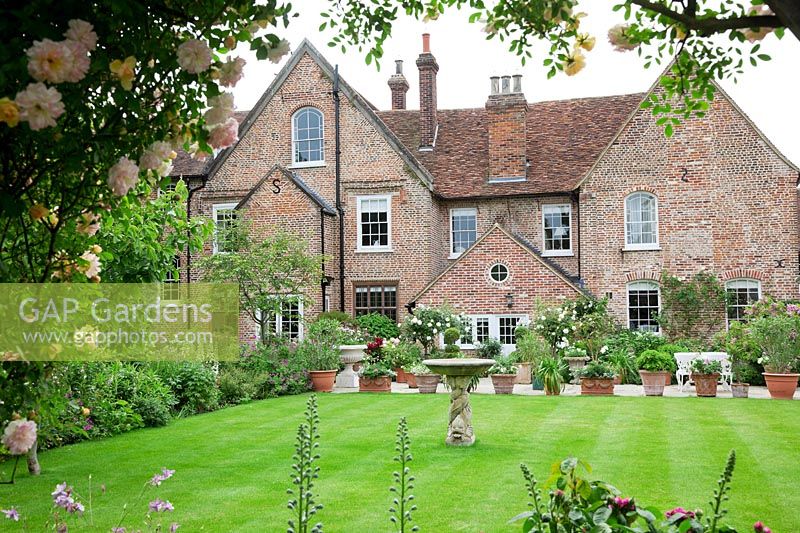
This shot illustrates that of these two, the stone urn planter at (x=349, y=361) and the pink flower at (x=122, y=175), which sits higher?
the pink flower at (x=122, y=175)

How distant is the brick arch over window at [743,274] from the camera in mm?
22938

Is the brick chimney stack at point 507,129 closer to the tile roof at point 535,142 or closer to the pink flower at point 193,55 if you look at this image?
the tile roof at point 535,142

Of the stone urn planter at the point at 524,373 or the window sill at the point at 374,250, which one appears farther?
the window sill at the point at 374,250

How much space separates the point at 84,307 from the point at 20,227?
2.76 feet

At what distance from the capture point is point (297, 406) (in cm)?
1545

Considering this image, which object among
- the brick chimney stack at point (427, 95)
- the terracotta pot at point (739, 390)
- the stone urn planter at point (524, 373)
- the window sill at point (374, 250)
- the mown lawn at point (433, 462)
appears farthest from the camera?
the brick chimney stack at point (427, 95)

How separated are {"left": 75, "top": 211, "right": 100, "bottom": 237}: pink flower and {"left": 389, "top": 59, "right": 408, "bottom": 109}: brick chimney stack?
93.4 ft

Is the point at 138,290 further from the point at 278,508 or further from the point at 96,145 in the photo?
the point at 96,145

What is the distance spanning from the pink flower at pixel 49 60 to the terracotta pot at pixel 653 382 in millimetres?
15582

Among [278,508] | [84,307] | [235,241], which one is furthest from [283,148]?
[84,307]

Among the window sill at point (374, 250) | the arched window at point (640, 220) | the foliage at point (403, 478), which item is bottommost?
the foliage at point (403, 478)

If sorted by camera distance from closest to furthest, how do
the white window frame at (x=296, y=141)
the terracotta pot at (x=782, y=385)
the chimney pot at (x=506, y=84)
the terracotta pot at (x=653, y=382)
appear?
1. the terracotta pot at (x=782, y=385)
2. the terracotta pot at (x=653, y=382)
3. the chimney pot at (x=506, y=84)
4. the white window frame at (x=296, y=141)

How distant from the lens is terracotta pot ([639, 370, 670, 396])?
1683cm

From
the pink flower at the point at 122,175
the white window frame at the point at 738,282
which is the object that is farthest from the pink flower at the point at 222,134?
the white window frame at the point at 738,282
